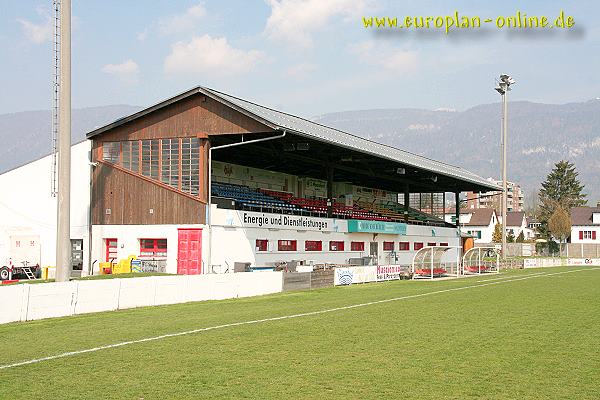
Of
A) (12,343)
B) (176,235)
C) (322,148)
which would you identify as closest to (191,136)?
(176,235)

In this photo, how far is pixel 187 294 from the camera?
25.5 metres

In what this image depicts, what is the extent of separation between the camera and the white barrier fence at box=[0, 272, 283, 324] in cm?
1909

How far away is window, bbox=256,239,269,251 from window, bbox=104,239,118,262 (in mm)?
7615

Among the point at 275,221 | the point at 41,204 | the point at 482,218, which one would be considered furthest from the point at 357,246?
the point at 482,218

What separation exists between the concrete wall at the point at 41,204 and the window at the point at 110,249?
3.50 ft

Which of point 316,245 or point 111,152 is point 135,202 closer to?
point 111,152

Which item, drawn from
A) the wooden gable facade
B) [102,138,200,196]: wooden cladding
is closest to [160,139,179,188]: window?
[102,138,200,196]: wooden cladding

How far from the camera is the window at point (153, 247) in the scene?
37.2m

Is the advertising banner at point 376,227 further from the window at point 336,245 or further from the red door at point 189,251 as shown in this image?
the red door at point 189,251

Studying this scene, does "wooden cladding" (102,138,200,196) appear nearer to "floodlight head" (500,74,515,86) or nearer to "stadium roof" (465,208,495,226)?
"floodlight head" (500,74,515,86)

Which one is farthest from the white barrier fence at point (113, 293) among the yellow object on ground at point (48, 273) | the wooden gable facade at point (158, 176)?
the yellow object on ground at point (48, 273)

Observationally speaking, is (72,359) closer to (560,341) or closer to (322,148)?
(560,341)

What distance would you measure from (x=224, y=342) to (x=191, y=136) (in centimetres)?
2455

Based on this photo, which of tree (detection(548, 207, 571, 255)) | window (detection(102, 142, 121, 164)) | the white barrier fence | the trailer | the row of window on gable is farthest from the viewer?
tree (detection(548, 207, 571, 255))
